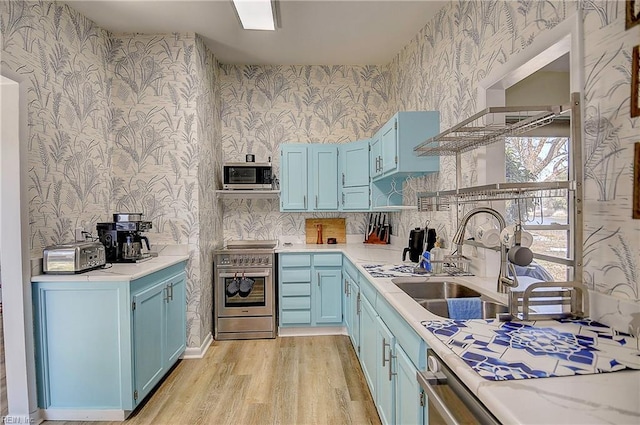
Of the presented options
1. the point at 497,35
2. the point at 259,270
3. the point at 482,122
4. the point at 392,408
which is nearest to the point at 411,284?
the point at 392,408

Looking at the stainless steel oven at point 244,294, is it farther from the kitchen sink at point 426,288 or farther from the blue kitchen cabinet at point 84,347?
the kitchen sink at point 426,288

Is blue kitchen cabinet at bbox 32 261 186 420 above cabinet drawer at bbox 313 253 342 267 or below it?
below

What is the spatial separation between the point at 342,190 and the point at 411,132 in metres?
1.28

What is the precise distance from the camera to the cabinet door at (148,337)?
2.14 meters

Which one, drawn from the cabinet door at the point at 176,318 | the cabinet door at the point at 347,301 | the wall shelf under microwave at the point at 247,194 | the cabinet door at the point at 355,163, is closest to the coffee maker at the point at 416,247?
the cabinet door at the point at 347,301

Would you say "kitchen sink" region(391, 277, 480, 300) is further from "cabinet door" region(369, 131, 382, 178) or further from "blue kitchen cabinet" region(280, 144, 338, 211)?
"blue kitchen cabinet" region(280, 144, 338, 211)

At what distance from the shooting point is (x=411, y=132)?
2531mm

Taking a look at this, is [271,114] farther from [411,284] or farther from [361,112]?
[411,284]

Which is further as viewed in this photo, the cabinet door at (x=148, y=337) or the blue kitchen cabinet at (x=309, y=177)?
the blue kitchen cabinet at (x=309, y=177)

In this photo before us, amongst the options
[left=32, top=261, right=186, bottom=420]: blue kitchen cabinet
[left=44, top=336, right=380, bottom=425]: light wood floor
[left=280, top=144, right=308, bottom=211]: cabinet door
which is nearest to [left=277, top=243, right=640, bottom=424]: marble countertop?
[left=44, top=336, right=380, bottom=425]: light wood floor

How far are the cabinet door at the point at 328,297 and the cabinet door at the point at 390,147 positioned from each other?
1246 millimetres

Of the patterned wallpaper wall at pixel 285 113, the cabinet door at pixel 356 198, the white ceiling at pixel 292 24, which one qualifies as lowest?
the cabinet door at pixel 356 198

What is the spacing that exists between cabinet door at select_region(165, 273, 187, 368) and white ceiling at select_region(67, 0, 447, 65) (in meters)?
2.26

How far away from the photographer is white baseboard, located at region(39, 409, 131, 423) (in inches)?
80.7
